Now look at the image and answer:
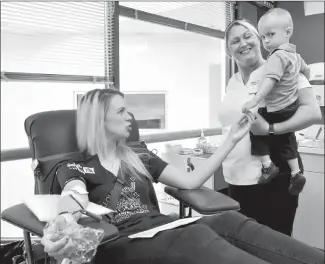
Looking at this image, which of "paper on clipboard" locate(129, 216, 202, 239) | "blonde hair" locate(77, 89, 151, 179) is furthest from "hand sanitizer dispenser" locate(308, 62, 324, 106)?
"blonde hair" locate(77, 89, 151, 179)

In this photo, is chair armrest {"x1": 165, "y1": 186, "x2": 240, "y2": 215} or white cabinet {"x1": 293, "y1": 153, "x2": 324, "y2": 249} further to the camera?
chair armrest {"x1": 165, "y1": 186, "x2": 240, "y2": 215}

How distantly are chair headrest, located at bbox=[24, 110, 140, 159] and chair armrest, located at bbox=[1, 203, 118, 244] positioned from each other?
236mm

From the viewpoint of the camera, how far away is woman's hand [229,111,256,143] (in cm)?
70

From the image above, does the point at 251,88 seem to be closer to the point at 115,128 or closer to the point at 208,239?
the point at 208,239

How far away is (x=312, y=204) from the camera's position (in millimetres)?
691

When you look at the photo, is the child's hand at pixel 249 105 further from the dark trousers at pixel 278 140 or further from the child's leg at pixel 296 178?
the child's leg at pixel 296 178

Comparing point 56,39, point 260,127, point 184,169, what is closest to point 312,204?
point 260,127

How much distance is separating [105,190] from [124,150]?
152 millimetres

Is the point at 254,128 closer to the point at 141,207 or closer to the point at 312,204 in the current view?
the point at 312,204

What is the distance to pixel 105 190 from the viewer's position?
0.98 meters

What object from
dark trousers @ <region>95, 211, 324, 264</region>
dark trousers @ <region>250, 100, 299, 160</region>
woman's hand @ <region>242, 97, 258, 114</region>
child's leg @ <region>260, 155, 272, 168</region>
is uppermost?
woman's hand @ <region>242, 97, 258, 114</region>

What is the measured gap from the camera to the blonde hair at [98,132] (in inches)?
40.2

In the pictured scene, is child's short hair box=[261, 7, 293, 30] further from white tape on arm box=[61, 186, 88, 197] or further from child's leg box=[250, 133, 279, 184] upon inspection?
white tape on arm box=[61, 186, 88, 197]

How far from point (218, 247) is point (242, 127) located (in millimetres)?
254
